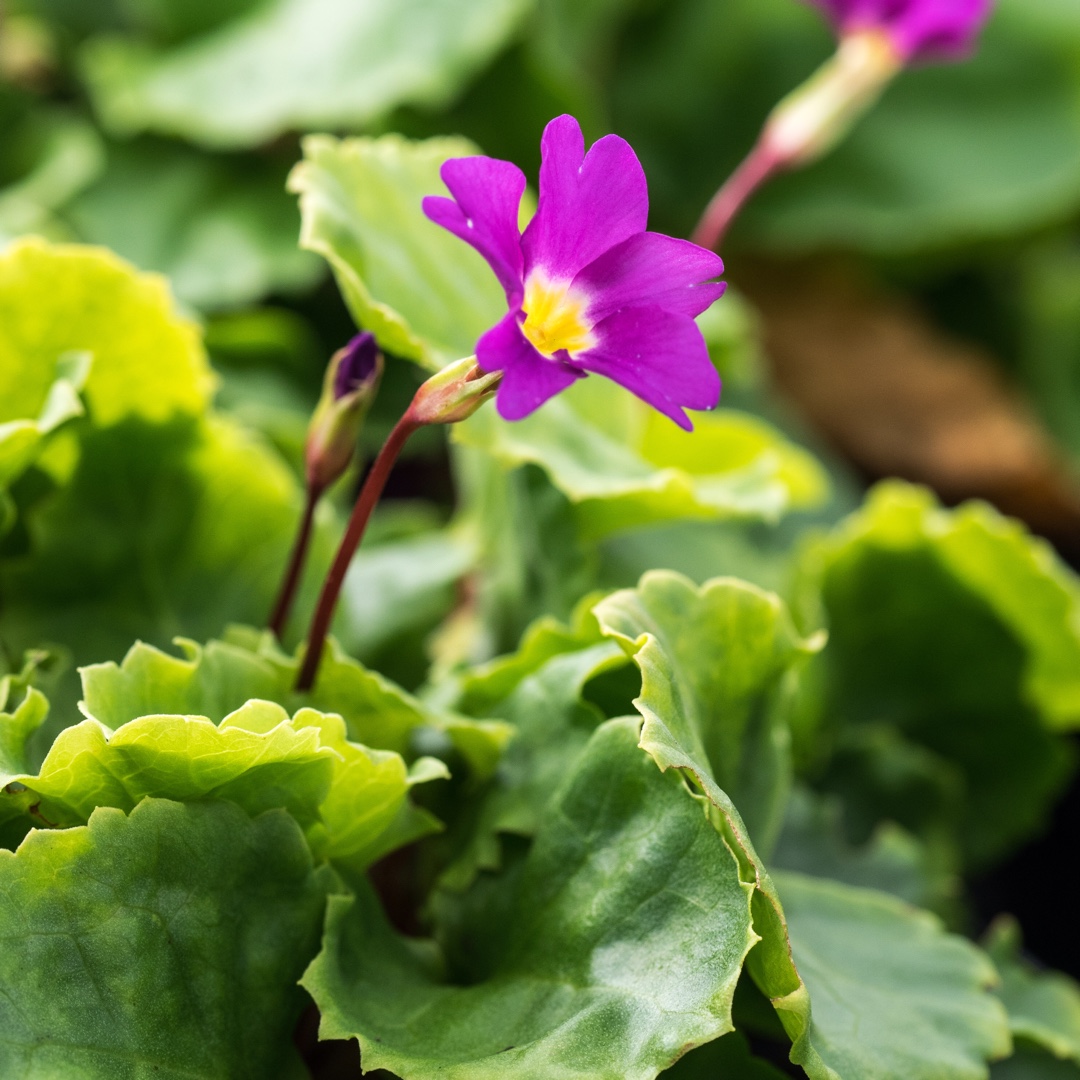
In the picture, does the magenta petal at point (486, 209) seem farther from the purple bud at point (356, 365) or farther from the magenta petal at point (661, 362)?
the purple bud at point (356, 365)

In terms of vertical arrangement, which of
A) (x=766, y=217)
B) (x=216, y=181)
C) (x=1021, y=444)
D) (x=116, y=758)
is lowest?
(x=1021, y=444)

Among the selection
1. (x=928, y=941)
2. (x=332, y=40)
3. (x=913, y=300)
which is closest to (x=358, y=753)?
(x=928, y=941)

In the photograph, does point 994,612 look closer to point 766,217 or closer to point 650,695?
point 650,695

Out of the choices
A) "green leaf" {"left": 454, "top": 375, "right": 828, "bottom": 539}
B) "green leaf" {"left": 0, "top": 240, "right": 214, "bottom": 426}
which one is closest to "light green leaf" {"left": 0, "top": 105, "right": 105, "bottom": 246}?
"green leaf" {"left": 0, "top": 240, "right": 214, "bottom": 426}

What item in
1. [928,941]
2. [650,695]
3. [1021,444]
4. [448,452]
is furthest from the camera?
[1021,444]

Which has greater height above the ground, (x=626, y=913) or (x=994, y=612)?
(x=626, y=913)

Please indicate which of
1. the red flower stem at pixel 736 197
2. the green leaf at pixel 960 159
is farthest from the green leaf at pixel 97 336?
the green leaf at pixel 960 159
